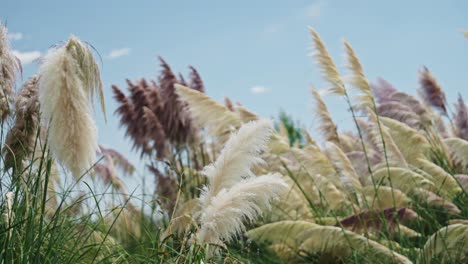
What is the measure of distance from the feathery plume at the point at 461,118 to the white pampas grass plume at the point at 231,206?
4881 mm

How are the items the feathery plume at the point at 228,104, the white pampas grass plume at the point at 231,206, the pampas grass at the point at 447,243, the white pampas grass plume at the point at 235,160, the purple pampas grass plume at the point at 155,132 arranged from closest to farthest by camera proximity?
the white pampas grass plume at the point at 231,206 → the white pampas grass plume at the point at 235,160 → the pampas grass at the point at 447,243 → the purple pampas grass plume at the point at 155,132 → the feathery plume at the point at 228,104

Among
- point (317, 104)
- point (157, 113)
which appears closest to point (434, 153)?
point (317, 104)

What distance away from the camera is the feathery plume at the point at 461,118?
7.09m

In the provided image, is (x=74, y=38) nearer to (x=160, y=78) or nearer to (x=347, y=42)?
(x=347, y=42)

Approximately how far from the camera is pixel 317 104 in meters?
5.21

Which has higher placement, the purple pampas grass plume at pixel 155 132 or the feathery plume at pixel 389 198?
the purple pampas grass plume at pixel 155 132

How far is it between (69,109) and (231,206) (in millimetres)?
729

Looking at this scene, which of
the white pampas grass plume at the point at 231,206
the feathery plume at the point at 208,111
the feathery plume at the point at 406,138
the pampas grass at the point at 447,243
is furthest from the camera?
the feathery plume at the point at 406,138

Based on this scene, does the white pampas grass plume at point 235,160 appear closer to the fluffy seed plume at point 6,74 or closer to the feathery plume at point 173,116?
the fluffy seed plume at point 6,74

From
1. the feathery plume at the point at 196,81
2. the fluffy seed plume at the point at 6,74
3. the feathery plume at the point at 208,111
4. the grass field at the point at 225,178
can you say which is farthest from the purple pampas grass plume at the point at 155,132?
the fluffy seed plume at the point at 6,74

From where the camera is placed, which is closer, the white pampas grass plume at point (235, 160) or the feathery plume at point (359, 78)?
the white pampas grass plume at point (235, 160)

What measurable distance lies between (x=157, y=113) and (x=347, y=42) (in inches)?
113

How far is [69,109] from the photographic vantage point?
8.83 ft

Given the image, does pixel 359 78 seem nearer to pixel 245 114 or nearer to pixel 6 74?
pixel 245 114
